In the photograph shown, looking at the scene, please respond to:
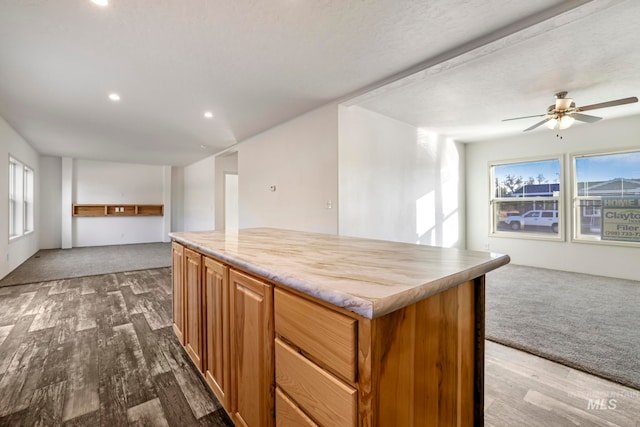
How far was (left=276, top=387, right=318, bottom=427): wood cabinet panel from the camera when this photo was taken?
2.97 feet

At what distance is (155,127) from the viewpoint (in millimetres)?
4801

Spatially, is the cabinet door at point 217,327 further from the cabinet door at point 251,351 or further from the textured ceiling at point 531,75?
the textured ceiling at point 531,75

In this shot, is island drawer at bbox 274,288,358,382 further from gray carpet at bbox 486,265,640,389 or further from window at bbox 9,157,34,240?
window at bbox 9,157,34,240

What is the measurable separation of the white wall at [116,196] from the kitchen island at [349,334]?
8802mm

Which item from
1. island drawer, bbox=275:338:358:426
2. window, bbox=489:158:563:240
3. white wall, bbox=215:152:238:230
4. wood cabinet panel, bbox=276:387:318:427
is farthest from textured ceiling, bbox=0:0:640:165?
white wall, bbox=215:152:238:230

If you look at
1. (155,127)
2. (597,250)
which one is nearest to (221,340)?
(155,127)

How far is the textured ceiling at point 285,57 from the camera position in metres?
1.97

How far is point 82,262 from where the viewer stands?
5.69 m

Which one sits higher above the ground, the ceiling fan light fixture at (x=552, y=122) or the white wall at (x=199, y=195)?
the ceiling fan light fixture at (x=552, y=122)

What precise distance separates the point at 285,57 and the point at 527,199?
5.40 meters

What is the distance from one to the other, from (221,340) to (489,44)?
2.95 m

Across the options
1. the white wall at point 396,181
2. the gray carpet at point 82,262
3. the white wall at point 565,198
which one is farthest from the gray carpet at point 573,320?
the gray carpet at point 82,262

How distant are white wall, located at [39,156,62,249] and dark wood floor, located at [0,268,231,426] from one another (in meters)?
5.24

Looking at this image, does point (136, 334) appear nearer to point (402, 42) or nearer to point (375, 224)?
point (375, 224)
